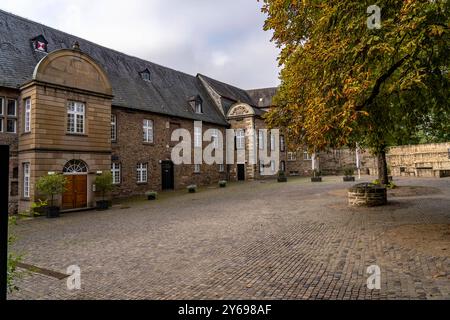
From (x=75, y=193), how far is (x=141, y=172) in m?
7.00

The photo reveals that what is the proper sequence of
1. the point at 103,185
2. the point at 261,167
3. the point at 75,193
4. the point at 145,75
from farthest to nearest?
the point at 261,167 → the point at 145,75 → the point at 103,185 → the point at 75,193

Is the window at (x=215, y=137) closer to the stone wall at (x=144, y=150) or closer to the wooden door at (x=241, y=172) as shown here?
the stone wall at (x=144, y=150)

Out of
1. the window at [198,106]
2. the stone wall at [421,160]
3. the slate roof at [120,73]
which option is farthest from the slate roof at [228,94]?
the stone wall at [421,160]

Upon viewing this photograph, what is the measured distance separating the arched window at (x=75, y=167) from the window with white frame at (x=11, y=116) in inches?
137

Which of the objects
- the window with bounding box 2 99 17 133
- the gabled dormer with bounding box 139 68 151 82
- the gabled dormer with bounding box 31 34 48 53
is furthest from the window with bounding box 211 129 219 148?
the window with bounding box 2 99 17 133

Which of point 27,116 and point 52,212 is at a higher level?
point 27,116

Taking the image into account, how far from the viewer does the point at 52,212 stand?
49.7 feet

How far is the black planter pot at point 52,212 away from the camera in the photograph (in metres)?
15.1

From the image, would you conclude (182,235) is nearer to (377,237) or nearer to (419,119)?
(377,237)

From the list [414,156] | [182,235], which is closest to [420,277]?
[182,235]

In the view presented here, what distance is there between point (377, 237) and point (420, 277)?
306 cm

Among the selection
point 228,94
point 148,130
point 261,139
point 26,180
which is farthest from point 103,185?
point 228,94

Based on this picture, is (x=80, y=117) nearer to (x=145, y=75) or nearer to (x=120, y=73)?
(x=120, y=73)

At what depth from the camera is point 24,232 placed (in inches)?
453
